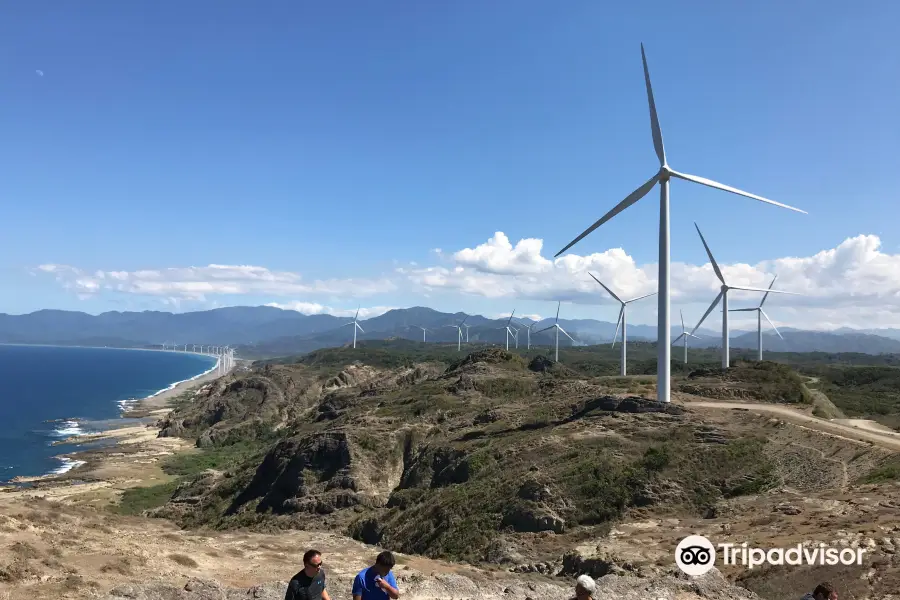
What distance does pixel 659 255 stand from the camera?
49.3 meters

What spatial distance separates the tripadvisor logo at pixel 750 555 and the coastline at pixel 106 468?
55.8 metres

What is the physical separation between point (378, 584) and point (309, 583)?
59.9 inches

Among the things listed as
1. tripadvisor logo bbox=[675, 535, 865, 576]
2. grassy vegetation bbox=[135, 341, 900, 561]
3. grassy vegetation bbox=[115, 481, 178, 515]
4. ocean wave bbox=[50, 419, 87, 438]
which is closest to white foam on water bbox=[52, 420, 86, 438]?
ocean wave bbox=[50, 419, 87, 438]

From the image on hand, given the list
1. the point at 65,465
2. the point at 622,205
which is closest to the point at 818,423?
the point at 622,205

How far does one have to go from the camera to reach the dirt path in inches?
1612

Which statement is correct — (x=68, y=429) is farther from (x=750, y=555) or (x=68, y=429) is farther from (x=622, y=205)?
(x=750, y=555)

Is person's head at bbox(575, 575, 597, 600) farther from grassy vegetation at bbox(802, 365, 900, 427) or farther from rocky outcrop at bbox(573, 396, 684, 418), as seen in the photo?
grassy vegetation at bbox(802, 365, 900, 427)

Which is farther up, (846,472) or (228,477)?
(846,472)

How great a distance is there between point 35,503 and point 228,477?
39223 millimetres

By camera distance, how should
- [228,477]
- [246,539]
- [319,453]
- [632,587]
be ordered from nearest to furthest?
1. [632,587]
2. [246,539]
3. [319,453]
4. [228,477]

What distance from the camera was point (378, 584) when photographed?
10.8 meters

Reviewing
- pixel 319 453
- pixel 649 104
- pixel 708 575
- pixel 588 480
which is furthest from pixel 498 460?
pixel 649 104

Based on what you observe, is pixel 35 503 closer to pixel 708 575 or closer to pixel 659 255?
pixel 708 575

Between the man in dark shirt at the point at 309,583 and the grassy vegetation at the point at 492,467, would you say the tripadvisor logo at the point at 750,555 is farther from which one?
the man in dark shirt at the point at 309,583
